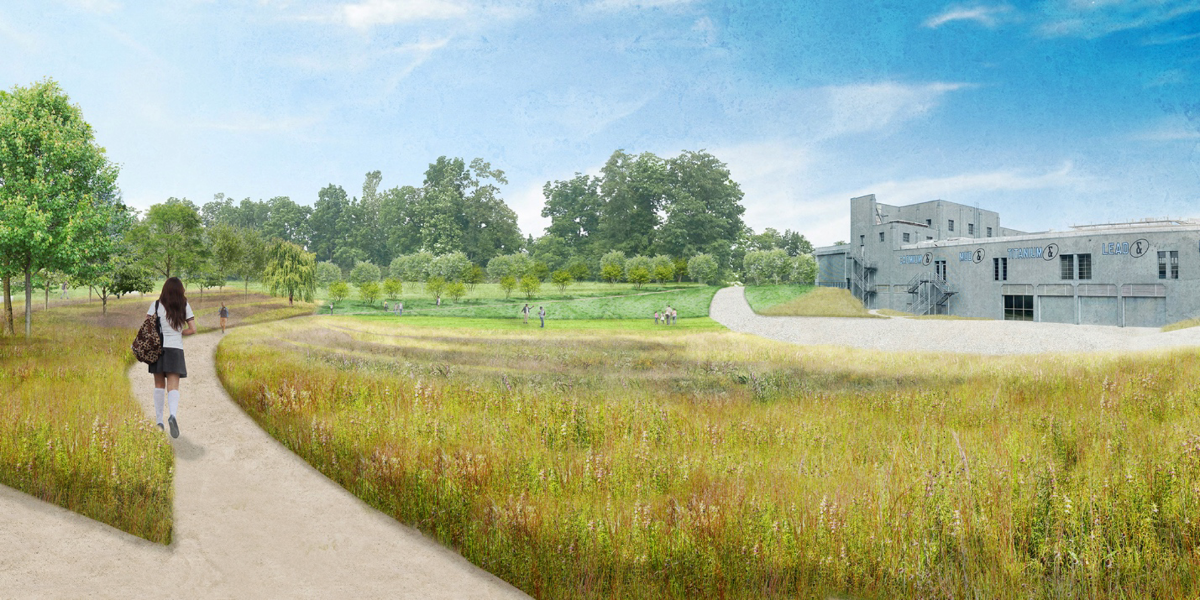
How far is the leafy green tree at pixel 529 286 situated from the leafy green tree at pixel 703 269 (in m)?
4.45

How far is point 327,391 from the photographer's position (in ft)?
24.7

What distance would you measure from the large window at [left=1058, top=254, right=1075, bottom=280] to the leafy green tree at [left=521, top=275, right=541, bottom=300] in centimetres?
1967

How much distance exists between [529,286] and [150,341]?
8380 millimetres

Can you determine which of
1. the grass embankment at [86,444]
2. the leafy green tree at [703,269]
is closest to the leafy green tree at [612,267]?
the leafy green tree at [703,269]

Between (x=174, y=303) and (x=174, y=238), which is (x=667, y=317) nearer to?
(x=174, y=303)

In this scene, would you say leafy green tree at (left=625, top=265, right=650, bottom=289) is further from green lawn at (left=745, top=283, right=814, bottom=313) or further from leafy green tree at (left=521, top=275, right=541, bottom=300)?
green lawn at (left=745, top=283, right=814, bottom=313)

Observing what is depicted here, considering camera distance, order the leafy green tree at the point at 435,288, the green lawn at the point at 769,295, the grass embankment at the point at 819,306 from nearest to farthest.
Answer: the leafy green tree at the point at 435,288 → the green lawn at the point at 769,295 → the grass embankment at the point at 819,306

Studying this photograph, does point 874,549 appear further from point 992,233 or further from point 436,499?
point 992,233

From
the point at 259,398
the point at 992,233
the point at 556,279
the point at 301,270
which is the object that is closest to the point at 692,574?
the point at 259,398

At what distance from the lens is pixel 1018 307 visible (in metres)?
21.5

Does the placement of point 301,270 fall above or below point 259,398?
above

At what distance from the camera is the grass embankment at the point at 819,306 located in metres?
15.9

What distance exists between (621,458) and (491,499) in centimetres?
126

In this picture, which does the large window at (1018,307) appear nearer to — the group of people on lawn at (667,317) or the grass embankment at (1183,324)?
the grass embankment at (1183,324)
